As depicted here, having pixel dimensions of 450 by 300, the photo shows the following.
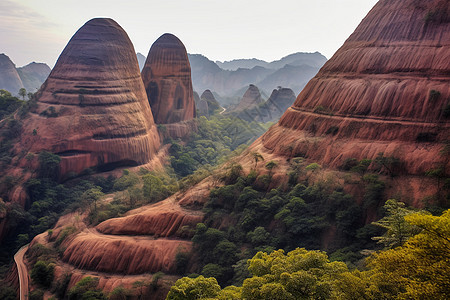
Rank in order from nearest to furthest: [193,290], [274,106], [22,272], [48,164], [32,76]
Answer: [193,290] < [22,272] < [48,164] < [274,106] < [32,76]

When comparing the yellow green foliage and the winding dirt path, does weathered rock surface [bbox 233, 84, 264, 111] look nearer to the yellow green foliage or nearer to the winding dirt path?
the winding dirt path

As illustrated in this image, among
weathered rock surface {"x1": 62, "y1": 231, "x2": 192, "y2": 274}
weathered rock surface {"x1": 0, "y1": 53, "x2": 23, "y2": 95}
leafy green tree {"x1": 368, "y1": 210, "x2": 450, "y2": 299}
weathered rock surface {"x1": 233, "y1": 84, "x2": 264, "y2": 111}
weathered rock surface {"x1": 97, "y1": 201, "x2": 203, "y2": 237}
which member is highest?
weathered rock surface {"x1": 0, "y1": 53, "x2": 23, "y2": 95}

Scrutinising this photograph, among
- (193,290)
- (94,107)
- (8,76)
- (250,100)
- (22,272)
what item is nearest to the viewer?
(193,290)

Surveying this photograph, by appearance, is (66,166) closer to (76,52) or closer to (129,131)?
(129,131)

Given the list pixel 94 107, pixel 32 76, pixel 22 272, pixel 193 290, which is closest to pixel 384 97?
pixel 193 290

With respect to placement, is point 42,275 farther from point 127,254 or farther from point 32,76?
point 32,76

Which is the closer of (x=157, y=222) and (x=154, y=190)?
(x=157, y=222)

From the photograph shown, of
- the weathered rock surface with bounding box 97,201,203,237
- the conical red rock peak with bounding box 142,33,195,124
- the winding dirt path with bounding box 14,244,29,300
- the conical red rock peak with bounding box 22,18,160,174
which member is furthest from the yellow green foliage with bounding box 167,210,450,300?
the conical red rock peak with bounding box 142,33,195,124
